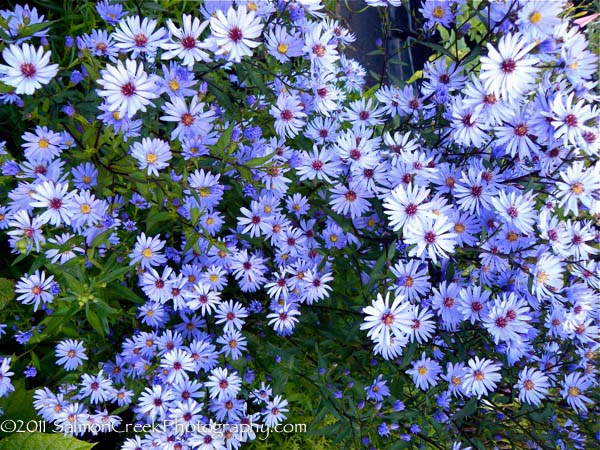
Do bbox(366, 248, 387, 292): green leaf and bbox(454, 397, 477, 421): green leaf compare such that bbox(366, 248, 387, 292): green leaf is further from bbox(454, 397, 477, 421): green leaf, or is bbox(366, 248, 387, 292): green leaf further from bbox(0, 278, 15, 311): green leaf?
bbox(0, 278, 15, 311): green leaf

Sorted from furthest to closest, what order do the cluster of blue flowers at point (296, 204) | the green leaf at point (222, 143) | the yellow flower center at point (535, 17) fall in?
1. the green leaf at point (222, 143)
2. the cluster of blue flowers at point (296, 204)
3. the yellow flower center at point (535, 17)

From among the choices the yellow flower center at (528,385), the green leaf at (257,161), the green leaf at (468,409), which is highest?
the green leaf at (257,161)

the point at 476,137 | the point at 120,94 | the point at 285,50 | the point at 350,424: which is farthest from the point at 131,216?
the point at 476,137

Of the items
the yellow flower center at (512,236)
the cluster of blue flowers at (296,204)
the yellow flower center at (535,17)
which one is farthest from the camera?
the yellow flower center at (512,236)

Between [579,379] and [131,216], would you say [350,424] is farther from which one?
[131,216]

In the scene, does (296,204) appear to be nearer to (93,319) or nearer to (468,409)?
(93,319)

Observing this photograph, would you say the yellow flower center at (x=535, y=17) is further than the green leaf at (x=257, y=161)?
No

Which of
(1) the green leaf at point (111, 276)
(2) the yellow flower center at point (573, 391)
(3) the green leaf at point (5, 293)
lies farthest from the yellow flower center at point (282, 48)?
(2) the yellow flower center at point (573, 391)

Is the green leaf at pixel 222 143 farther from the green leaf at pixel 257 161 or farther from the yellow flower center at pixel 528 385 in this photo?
the yellow flower center at pixel 528 385
